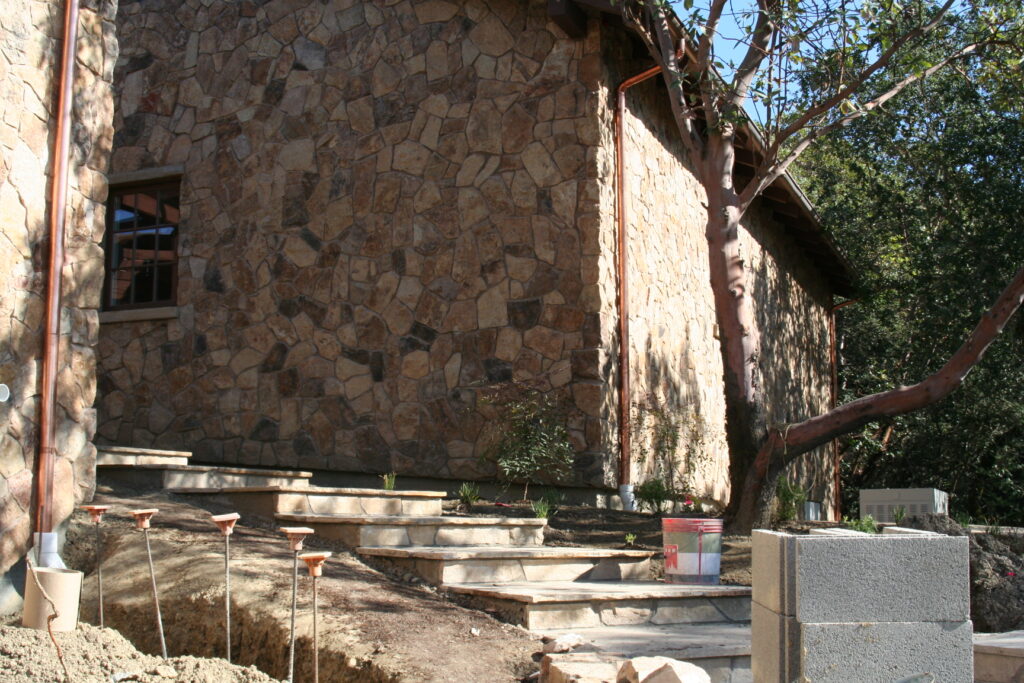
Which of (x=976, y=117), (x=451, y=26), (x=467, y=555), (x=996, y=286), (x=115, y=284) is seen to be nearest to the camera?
(x=467, y=555)

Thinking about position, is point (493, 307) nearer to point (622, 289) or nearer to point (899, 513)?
point (622, 289)

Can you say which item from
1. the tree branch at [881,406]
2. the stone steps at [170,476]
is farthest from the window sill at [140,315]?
the tree branch at [881,406]

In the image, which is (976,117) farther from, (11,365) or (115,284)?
(11,365)

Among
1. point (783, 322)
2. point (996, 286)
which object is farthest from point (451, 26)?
point (996, 286)

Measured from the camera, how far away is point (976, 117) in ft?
50.3

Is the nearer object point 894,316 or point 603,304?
point 603,304

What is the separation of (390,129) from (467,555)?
17.2 feet

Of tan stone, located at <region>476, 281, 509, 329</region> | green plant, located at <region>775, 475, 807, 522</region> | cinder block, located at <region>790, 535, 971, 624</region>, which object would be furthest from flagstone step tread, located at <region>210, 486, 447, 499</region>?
cinder block, located at <region>790, 535, 971, 624</region>

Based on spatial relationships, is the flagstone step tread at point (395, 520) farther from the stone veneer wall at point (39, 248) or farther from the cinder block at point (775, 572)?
the cinder block at point (775, 572)

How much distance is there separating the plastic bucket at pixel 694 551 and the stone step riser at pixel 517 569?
0.97 feet

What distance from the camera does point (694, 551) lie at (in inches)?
236

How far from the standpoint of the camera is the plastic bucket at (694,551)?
600cm

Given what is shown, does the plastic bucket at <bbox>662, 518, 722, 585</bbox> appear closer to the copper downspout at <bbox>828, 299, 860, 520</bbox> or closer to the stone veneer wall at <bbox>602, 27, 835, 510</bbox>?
the stone veneer wall at <bbox>602, 27, 835, 510</bbox>

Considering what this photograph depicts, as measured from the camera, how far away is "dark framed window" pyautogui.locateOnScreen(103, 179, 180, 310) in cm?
1068
